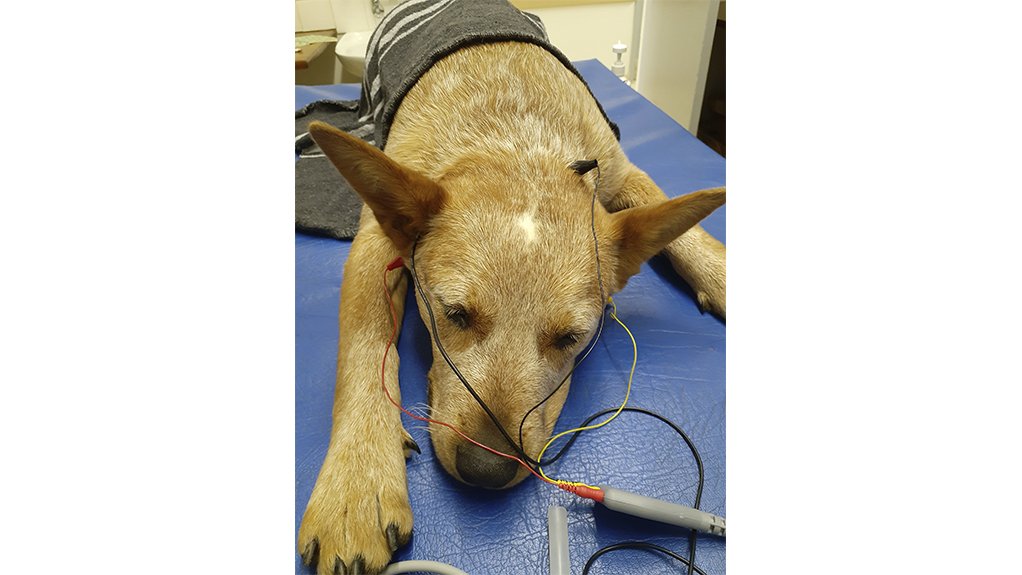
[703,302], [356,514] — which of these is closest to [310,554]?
[356,514]

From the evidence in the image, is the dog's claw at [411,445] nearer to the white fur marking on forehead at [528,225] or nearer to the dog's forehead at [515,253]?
the dog's forehead at [515,253]

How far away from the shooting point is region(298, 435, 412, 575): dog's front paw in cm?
113

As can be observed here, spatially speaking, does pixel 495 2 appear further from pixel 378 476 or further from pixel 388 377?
pixel 378 476

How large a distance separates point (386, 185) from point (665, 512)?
104 cm

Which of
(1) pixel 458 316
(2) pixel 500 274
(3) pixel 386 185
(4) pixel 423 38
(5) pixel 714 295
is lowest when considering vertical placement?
(5) pixel 714 295

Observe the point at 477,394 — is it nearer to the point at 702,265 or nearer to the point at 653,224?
the point at 653,224

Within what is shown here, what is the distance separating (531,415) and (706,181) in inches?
74.5

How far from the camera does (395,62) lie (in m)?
2.28

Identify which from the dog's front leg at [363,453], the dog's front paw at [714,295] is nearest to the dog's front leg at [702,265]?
the dog's front paw at [714,295]

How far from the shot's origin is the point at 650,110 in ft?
11.3

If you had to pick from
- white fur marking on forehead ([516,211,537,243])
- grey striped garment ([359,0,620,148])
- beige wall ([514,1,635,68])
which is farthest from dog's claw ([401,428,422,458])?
beige wall ([514,1,635,68])

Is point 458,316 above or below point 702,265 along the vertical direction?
above

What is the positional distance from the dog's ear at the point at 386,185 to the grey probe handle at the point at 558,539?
0.78m

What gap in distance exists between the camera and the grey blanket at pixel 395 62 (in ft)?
6.55
